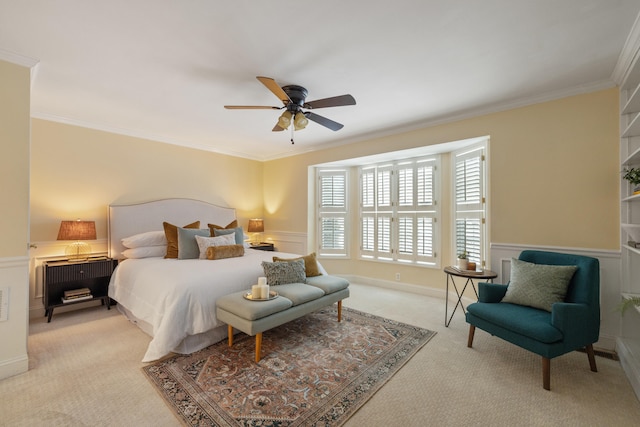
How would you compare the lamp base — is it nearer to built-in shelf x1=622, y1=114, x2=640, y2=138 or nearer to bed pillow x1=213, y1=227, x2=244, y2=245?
bed pillow x1=213, y1=227, x2=244, y2=245

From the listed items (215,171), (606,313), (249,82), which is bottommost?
(606,313)

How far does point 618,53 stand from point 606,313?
2354 mm

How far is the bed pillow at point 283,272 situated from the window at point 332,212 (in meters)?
2.25

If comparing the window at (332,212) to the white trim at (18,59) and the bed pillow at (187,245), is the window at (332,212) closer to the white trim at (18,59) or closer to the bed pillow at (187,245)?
the bed pillow at (187,245)

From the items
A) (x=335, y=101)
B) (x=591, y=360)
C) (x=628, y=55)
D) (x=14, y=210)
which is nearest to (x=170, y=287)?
(x=14, y=210)

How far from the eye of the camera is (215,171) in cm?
537

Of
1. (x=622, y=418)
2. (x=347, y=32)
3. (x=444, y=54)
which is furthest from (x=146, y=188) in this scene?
(x=622, y=418)

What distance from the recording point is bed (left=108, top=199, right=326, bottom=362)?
252 centimetres

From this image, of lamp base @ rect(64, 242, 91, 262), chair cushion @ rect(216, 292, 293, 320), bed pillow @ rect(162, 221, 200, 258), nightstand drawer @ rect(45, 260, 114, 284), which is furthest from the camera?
bed pillow @ rect(162, 221, 200, 258)

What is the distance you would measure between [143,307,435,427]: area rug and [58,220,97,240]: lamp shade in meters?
2.23

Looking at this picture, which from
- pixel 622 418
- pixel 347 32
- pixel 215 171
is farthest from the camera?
pixel 215 171

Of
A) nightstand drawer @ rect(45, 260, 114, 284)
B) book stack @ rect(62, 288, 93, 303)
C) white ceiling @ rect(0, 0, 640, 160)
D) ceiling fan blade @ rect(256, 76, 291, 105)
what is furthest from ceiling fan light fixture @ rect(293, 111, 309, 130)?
book stack @ rect(62, 288, 93, 303)

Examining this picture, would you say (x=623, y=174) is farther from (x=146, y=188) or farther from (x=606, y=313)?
(x=146, y=188)

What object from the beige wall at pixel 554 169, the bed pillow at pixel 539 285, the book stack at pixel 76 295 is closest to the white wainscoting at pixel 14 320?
the book stack at pixel 76 295
